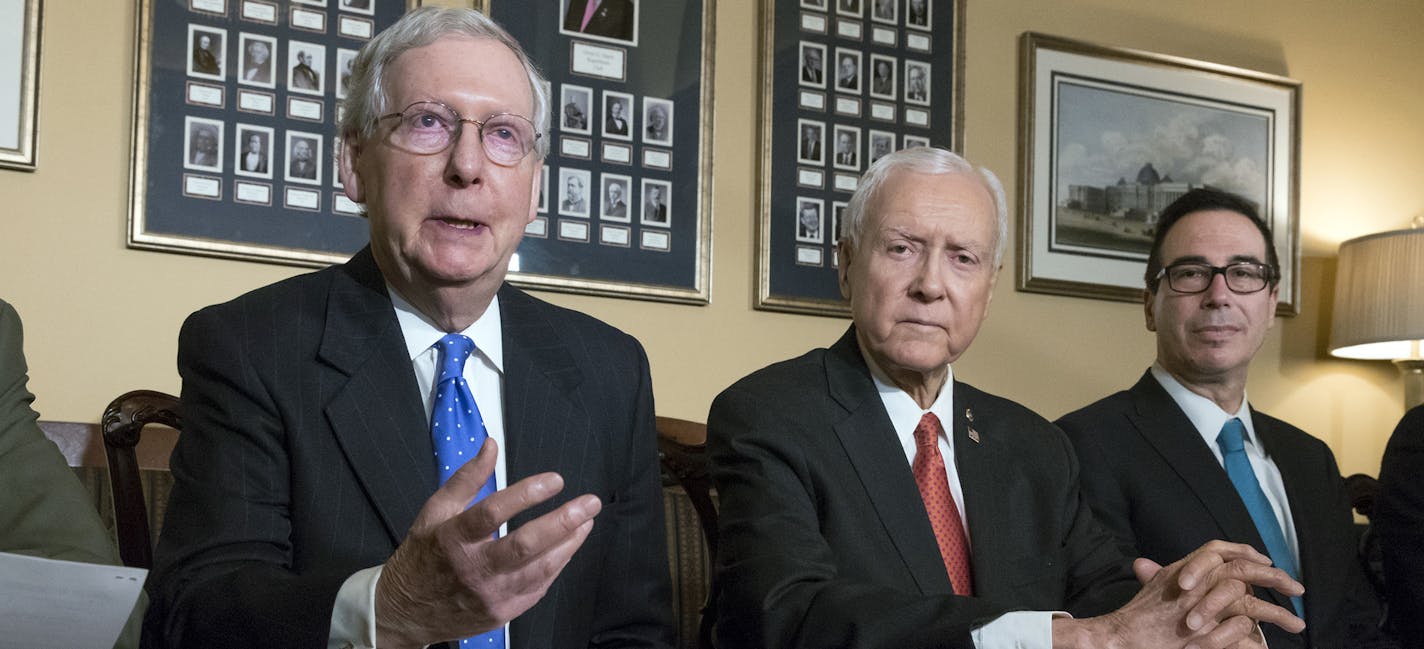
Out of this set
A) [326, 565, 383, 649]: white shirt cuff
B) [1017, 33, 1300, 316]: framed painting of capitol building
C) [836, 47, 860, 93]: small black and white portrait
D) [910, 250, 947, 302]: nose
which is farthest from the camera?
[1017, 33, 1300, 316]: framed painting of capitol building

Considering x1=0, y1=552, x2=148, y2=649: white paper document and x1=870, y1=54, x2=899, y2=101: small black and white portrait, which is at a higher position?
x1=870, y1=54, x2=899, y2=101: small black and white portrait

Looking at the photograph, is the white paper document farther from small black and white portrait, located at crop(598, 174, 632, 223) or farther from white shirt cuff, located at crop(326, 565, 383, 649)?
small black and white portrait, located at crop(598, 174, 632, 223)

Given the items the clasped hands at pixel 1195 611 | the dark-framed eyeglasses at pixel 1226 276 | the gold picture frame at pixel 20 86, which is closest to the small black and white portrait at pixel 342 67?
the gold picture frame at pixel 20 86

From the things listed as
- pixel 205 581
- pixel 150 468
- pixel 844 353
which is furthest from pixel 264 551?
pixel 150 468

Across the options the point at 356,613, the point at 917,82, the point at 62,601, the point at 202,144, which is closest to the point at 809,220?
the point at 917,82

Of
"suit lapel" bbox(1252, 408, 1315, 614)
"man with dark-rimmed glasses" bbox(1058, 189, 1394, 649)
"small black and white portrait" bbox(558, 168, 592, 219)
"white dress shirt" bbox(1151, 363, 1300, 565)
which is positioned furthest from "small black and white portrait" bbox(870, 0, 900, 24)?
"suit lapel" bbox(1252, 408, 1315, 614)

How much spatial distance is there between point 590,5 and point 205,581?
7.54 ft

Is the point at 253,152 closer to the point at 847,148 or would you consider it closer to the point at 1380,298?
the point at 847,148

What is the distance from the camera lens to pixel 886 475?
216cm

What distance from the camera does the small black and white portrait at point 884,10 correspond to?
3.95 meters

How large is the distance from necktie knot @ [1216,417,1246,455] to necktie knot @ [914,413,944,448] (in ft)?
3.07

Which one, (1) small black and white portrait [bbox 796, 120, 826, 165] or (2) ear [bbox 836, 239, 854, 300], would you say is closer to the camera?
(2) ear [bbox 836, 239, 854, 300]

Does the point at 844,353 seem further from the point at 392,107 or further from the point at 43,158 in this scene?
the point at 43,158

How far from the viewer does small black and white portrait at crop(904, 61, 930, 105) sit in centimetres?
396
